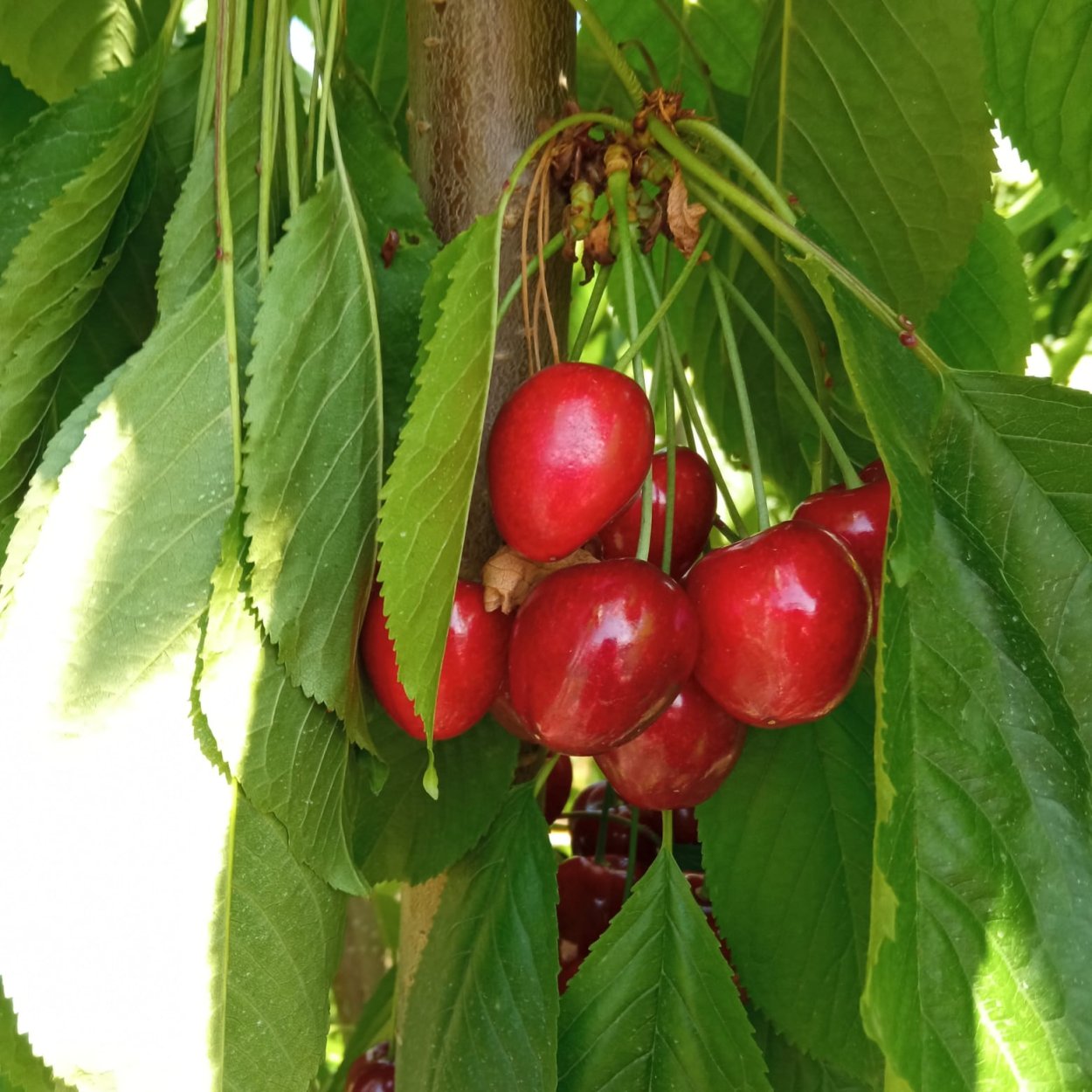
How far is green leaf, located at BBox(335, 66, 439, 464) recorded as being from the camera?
666mm

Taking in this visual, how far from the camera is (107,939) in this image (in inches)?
21.1

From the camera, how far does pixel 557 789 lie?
96 centimetres

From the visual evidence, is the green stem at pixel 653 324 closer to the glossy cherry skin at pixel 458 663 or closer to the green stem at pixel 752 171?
the green stem at pixel 752 171

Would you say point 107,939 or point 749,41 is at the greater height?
point 749,41

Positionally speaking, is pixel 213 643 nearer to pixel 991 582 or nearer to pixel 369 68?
pixel 991 582

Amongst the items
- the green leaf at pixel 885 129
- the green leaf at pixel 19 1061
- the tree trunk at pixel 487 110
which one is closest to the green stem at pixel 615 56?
the tree trunk at pixel 487 110

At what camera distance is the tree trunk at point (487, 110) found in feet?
2.36

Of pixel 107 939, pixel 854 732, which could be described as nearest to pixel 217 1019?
pixel 107 939

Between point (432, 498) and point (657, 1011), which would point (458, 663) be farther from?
point (657, 1011)

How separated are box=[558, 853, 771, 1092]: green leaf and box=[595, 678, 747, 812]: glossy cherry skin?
9cm

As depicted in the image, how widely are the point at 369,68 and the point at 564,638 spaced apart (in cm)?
62

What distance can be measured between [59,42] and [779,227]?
58cm

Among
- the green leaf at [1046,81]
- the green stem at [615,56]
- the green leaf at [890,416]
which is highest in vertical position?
the green leaf at [1046,81]

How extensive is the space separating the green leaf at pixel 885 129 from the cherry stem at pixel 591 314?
178 millimetres
